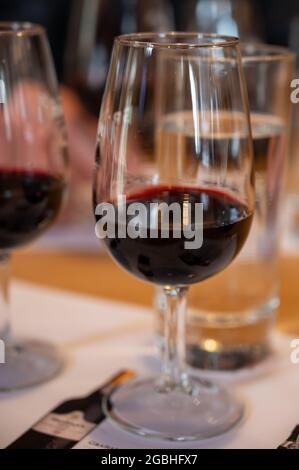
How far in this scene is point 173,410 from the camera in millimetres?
698

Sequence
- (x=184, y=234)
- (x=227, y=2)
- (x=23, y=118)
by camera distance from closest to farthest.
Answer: (x=184, y=234) < (x=23, y=118) < (x=227, y=2)

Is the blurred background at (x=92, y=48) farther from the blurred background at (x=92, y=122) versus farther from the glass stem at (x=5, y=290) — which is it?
the glass stem at (x=5, y=290)

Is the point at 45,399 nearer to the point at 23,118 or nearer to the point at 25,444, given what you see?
the point at 25,444

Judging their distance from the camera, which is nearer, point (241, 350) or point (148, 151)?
point (148, 151)

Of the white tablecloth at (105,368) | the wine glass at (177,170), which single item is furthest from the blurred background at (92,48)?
the wine glass at (177,170)

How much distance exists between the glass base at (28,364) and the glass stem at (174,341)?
0.11 metres

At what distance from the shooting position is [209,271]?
2.15 ft

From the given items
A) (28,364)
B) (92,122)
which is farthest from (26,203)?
(92,122)

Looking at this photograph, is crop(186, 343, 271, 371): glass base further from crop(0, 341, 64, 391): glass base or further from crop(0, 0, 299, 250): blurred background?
crop(0, 0, 299, 250): blurred background

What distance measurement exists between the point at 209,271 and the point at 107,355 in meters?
0.19

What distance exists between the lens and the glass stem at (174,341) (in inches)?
27.3

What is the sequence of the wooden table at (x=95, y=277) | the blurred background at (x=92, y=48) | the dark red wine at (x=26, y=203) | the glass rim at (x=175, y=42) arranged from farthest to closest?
the blurred background at (x=92, y=48) → the wooden table at (x=95, y=277) → the dark red wine at (x=26, y=203) → the glass rim at (x=175, y=42)

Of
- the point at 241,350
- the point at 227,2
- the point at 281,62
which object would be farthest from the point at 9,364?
the point at 227,2

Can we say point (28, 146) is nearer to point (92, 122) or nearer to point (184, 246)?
point (184, 246)
